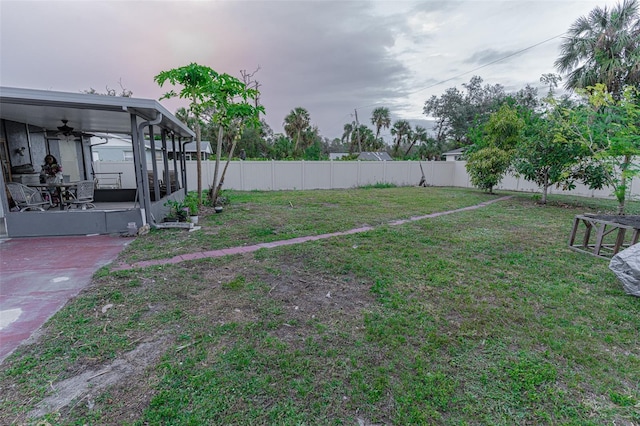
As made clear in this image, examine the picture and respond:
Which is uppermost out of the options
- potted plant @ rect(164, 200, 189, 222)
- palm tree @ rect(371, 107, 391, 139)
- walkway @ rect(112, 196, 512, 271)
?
palm tree @ rect(371, 107, 391, 139)

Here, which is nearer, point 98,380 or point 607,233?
point 98,380

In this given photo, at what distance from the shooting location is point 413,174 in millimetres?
16984

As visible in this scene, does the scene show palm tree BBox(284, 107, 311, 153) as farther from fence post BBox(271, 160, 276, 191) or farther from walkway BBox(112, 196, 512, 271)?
walkway BBox(112, 196, 512, 271)

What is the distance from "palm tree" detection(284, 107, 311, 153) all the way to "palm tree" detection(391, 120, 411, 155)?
30.8 feet

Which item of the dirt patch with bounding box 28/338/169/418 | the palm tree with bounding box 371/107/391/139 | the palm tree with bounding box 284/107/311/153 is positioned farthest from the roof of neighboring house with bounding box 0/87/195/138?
the palm tree with bounding box 371/107/391/139

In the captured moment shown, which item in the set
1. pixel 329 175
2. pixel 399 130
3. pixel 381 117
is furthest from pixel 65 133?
pixel 381 117

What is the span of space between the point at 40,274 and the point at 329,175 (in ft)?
41.4

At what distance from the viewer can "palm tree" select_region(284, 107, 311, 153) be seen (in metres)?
28.1

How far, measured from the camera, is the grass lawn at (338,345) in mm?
1722

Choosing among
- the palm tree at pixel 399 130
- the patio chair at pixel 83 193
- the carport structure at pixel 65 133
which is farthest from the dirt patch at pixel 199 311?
the palm tree at pixel 399 130

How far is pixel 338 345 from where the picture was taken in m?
2.33

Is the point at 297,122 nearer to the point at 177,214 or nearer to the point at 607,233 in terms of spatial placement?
the point at 177,214

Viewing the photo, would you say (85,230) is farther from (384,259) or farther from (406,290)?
(406,290)

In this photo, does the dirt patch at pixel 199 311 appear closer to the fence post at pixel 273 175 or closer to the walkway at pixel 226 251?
the walkway at pixel 226 251
